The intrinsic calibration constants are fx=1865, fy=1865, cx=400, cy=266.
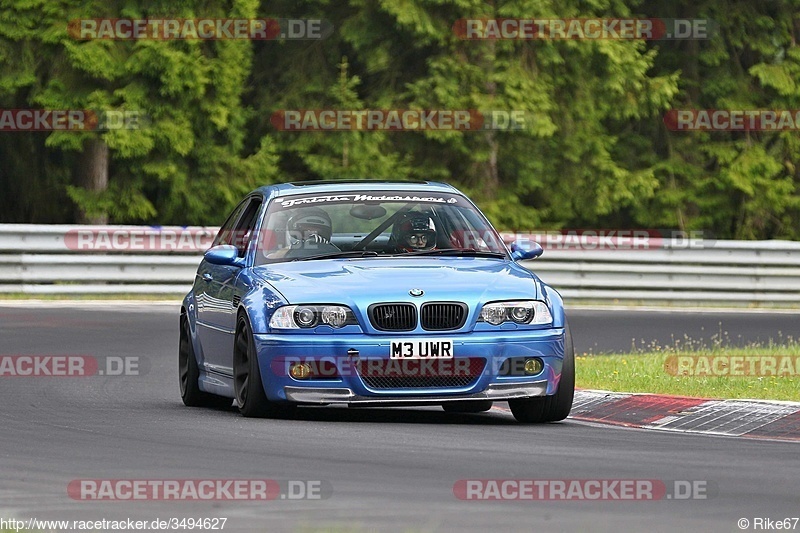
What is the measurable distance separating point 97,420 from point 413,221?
8.38ft

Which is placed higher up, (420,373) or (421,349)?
(421,349)

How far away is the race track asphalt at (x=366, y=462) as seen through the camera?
305 inches

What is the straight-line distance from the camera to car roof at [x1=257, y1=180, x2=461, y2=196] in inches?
516

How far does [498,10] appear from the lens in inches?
1276

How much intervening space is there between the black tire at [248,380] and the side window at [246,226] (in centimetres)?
103

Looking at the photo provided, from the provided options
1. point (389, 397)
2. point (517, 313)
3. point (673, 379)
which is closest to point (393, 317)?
point (389, 397)

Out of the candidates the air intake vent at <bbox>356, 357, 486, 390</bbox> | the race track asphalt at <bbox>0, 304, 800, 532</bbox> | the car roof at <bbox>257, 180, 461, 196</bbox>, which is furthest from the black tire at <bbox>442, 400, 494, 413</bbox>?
the car roof at <bbox>257, 180, 461, 196</bbox>

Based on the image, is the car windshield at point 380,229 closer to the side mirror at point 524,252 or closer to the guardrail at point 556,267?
the side mirror at point 524,252

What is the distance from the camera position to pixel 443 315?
37.3 ft

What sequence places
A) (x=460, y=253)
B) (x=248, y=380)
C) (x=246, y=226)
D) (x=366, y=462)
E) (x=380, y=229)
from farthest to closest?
(x=246, y=226)
(x=380, y=229)
(x=460, y=253)
(x=248, y=380)
(x=366, y=462)

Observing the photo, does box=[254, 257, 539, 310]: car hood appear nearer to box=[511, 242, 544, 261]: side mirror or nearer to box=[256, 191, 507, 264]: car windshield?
box=[256, 191, 507, 264]: car windshield

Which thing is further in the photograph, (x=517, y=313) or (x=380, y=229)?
(x=380, y=229)

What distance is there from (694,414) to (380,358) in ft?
7.28

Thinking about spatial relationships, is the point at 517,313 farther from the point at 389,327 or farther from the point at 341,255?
the point at 341,255
